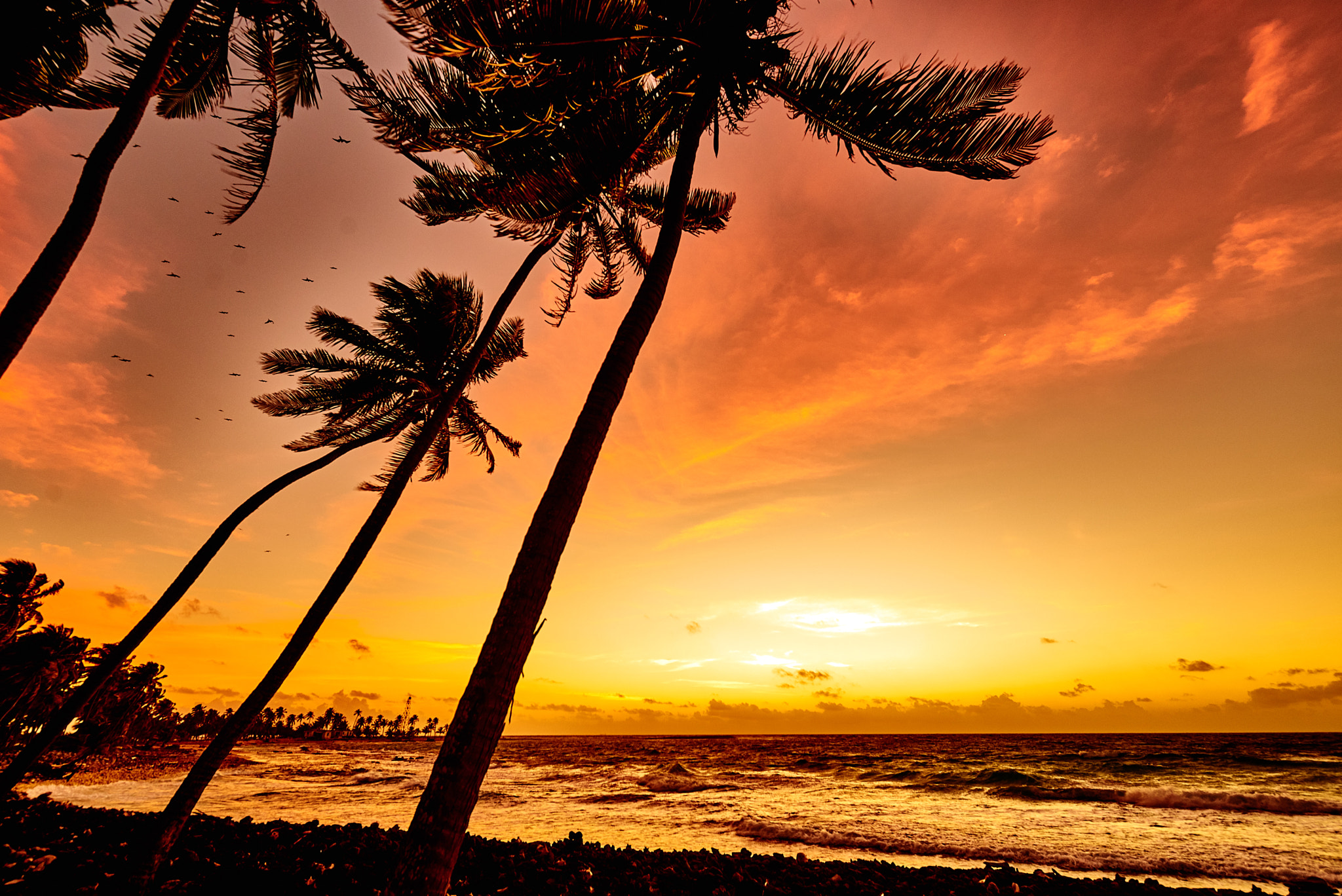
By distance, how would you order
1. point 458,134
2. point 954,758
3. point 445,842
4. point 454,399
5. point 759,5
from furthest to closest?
point 954,758 → point 454,399 → point 458,134 → point 759,5 → point 445,842

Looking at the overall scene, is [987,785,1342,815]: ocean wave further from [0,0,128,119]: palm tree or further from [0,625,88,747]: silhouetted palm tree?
[0,0,128,119]: palm tree

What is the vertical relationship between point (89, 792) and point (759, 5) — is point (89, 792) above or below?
below

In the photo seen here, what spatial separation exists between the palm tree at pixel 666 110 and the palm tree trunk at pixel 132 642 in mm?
7933

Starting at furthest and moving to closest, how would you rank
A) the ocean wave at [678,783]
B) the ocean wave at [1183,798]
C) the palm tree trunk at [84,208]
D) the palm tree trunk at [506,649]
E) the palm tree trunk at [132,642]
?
the ocean wave at [678,783] → the ocean wave at [1183,798] → the palm tree trunk at [132,642] → the palm tree trunk at [84,208] → the palm tree trunk at [506,649]

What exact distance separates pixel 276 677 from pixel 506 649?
6.22 m

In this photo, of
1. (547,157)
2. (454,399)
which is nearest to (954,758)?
(454,399)

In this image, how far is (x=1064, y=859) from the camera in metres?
9.16

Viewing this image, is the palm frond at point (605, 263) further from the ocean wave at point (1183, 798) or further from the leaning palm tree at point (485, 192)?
the ocean wave at point (1183, 798)

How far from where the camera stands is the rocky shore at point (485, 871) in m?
6.27

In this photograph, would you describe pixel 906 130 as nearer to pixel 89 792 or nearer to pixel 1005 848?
pixel 1005 848

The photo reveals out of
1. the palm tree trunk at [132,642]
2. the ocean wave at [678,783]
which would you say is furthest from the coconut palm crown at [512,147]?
the ocean wave at [678,783]

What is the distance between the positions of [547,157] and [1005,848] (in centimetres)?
1353

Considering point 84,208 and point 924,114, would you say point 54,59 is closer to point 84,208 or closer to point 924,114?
point 84,208

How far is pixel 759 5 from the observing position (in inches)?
224
